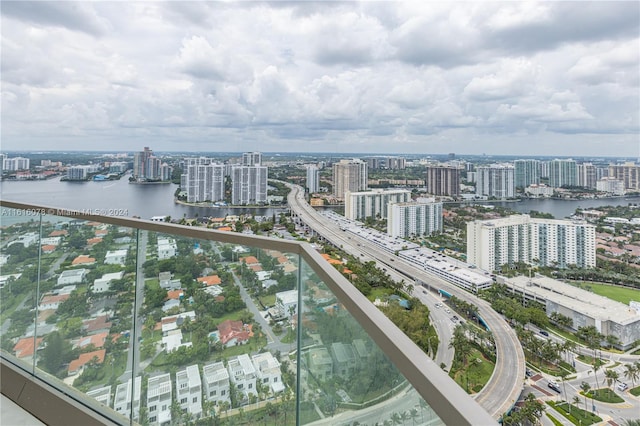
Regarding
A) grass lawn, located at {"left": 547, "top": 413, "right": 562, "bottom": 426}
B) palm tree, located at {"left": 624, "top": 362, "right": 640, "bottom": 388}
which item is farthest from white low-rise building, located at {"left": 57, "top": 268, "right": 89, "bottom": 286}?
palm tree, located at {"left": 624, "top": 362, "right": 640, "bottom": 388}

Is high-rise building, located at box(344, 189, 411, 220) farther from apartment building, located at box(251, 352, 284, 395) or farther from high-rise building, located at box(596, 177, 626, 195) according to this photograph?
apartment building, located at box(251, 352, 284, 395)

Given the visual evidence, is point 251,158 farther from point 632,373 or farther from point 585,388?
point 632,373

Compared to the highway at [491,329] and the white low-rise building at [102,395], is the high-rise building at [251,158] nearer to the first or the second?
the highway at [491,329]

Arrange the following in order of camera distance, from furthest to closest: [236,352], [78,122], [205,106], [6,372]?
1. [205,106]
2. [78,122]
3. [6,372]
4. [236,352]

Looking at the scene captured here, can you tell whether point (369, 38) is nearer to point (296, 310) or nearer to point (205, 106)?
point (205, 106)

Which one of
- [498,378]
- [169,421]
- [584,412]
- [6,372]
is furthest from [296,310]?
[584,412]

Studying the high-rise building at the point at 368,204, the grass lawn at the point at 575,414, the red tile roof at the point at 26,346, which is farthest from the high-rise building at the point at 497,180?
the red tile roof at the point at 26,346
